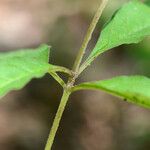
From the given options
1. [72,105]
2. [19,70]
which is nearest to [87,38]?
[19,70]

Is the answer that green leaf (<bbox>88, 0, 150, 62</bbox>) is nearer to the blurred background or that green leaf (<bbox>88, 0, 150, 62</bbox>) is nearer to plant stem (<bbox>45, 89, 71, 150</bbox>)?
plant stem (<bbox>45, 89, 71, 150</bbox>)

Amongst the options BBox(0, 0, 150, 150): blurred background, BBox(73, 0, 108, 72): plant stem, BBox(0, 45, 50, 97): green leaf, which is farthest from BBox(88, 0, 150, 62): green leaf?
BBox(0, 0, 150, 150): blurred background

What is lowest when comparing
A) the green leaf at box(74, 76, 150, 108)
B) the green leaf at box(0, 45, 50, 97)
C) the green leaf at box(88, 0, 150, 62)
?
the green leaf at box(74, 76, 150, 108)

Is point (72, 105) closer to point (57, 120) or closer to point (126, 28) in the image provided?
point (126, 28)

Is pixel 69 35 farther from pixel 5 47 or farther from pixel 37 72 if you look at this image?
pixel 37 72

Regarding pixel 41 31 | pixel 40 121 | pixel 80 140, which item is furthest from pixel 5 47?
pixel 80 140
